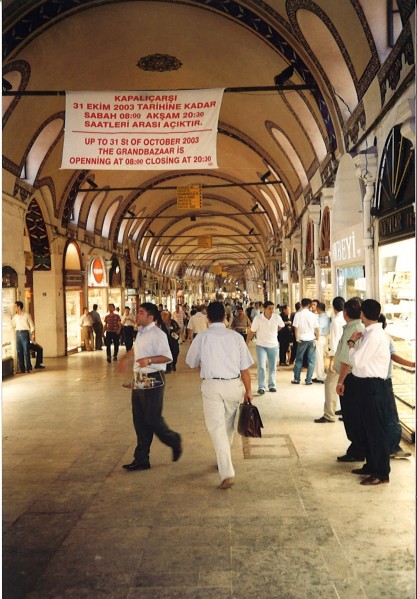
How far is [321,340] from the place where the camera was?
9289 mm

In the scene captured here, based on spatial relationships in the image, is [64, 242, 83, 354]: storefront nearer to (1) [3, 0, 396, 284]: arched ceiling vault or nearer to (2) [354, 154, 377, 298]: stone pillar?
(1) [3, 0, 396, 284]: arched ceiling vault

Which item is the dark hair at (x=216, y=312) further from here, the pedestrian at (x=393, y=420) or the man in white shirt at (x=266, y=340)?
the man in white shirt at (x=266, y=340)

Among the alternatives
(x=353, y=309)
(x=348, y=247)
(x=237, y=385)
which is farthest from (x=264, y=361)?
(x=237, y=385)

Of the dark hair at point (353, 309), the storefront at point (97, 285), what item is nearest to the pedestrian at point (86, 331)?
the storefront at point (97, 285)

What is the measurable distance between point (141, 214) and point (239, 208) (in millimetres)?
5804

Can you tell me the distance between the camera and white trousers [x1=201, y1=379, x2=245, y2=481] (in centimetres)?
443

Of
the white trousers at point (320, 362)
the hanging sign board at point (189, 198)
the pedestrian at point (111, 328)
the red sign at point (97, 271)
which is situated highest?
the hanging sign board at point (189, 198)

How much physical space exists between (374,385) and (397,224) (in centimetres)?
241

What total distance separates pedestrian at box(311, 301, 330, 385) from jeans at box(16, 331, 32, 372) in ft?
21.2

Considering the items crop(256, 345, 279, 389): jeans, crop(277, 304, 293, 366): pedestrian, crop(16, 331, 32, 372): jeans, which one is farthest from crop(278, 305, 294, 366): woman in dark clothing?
crop(16, 331, 32, 372): jeans

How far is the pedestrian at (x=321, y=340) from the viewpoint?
9.09m

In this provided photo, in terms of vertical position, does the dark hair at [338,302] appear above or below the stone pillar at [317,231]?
Result: below

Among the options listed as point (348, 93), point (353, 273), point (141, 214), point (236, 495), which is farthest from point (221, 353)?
point (141, 214)

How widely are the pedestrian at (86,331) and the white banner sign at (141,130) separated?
973cm
